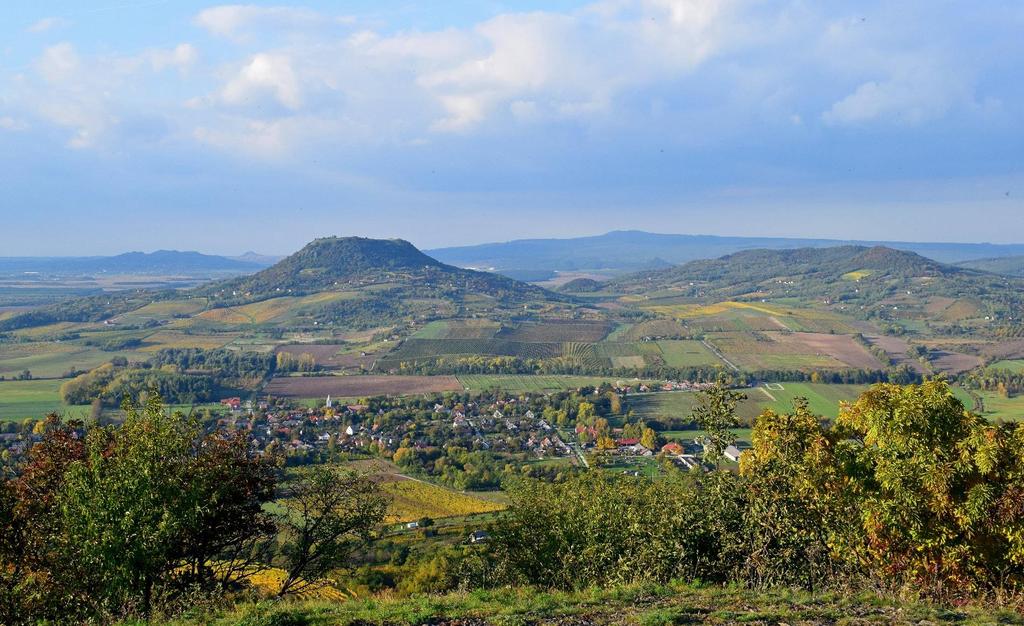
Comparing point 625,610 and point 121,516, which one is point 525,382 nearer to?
point 625,610

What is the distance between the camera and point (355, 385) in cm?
7150

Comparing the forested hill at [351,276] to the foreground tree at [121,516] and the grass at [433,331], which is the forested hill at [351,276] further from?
the foreground tree at [121,516]

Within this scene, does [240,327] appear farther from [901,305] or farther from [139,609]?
[901,305]

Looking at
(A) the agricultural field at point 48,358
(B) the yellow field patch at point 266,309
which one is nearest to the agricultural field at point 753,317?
(B) the yellow field patch at point 266,309

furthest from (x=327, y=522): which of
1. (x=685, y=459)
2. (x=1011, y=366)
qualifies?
(x=1011, y=366)

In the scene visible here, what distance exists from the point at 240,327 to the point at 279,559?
104773mm

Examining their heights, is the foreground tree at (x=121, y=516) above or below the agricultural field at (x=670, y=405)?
above

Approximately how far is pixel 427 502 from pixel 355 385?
3565 centimetres

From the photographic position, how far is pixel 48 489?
40.8 ft

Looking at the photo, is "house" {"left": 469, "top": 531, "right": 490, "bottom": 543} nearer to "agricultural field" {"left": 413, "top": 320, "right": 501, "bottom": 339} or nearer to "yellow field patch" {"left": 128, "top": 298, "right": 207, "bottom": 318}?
"agricultural field" {"left": 413, "top": 320, "right": 501, "bottom": 339}

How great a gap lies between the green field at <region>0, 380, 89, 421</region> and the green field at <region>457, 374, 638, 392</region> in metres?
38.5

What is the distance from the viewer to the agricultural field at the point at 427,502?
36000mm

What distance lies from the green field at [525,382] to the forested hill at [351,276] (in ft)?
283

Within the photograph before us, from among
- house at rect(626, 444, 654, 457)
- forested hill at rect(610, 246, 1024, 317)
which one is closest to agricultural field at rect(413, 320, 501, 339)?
house at rect(626, 444, 654, 457)
